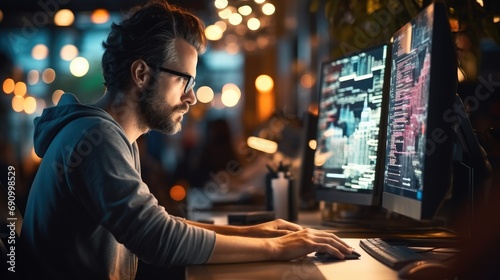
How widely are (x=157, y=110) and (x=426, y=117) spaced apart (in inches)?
35.2

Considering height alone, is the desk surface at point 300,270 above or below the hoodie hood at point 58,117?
below

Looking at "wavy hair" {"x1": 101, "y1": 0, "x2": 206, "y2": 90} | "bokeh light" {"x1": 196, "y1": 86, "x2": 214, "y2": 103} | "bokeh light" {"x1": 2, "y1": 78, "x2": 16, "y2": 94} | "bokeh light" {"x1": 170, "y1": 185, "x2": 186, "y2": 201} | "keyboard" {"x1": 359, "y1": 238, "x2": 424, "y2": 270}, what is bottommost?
"bokeh light" {"x1": 170, "y1": 185, "x2": 186, "y2": 201}

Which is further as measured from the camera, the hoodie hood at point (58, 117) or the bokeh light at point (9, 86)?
the bokeh light at point (9, 86)

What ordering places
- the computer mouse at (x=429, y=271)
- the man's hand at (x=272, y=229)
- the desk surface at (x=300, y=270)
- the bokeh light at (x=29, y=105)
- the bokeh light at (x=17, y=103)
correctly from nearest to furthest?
the computer mouse at (x=429, y=271) → the desk surface at (x=300, y=270) → the man's hand at (x=272, y=229) → the bokeh light at (x=17, y=103) → the bokeh light at (x=29, y=105)

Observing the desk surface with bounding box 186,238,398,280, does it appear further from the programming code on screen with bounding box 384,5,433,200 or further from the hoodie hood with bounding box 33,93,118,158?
the hoodie hood with bounding box 33,93,118,158

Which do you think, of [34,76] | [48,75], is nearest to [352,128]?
[34,76]

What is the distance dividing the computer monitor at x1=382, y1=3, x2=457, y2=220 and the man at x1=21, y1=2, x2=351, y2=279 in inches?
10.8

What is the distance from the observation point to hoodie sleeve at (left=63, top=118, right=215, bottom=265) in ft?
5.33

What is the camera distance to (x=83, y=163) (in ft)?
5.57

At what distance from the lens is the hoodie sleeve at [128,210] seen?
162 cm

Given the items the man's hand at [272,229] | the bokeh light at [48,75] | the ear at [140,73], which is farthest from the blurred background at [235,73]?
the man's hand at [272,229]

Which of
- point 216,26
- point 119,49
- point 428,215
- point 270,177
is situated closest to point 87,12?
point 216,26

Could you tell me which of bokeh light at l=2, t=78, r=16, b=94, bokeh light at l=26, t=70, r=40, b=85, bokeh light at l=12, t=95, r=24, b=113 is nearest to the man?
bokeh light at l=2, t=78, r=16, b=94

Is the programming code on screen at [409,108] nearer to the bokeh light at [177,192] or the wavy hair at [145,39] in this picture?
the wavy hair at [145,39]
